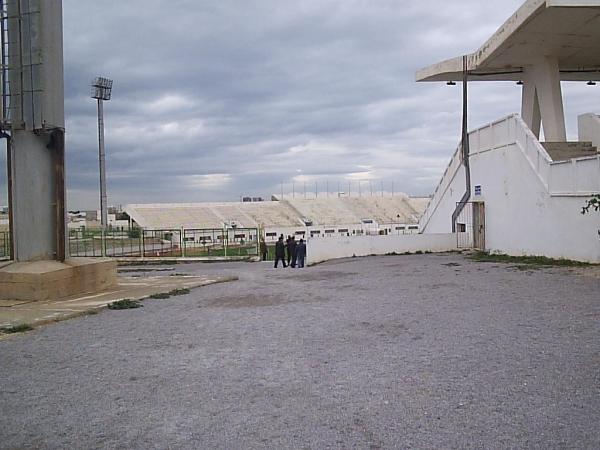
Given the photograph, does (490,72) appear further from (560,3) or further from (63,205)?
(63,205)

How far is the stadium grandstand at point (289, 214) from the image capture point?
72.1m

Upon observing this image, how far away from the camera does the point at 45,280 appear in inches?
535

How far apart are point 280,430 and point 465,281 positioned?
11.3 meters

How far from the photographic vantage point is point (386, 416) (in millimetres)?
5191

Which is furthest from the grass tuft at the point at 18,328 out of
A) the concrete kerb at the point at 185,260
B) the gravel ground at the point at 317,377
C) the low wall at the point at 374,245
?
the concrete kerb at the point at 185,260

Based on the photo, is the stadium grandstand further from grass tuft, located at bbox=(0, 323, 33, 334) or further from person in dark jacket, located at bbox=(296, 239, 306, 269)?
grass tuft, located at bbox=(0, 323, 33, 334)

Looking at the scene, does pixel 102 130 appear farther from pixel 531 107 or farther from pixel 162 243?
pixel 531 107

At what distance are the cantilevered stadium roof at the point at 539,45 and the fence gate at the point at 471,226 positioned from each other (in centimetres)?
679

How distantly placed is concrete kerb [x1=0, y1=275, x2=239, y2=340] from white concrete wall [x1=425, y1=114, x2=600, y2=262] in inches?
445

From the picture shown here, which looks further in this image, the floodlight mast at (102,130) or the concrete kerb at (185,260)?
the floodlight mast at (102,130)

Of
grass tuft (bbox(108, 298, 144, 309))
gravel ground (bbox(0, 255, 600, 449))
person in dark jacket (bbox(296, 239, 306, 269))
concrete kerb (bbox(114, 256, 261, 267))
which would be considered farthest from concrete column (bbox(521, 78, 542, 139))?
grass tuft (bbox(108, 298, 144, 309))

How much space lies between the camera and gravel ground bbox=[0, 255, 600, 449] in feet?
15.9

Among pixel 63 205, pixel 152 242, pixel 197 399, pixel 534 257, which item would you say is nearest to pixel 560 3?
pixel 534 257

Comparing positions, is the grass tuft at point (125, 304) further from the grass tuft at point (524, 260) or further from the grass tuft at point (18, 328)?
the grass tuft at point (524, 260)
